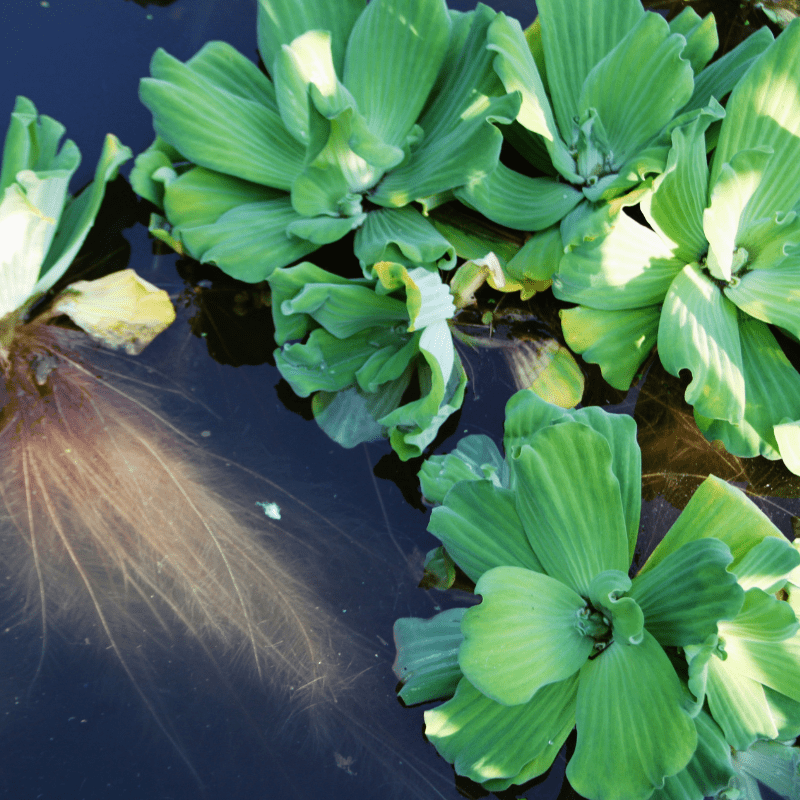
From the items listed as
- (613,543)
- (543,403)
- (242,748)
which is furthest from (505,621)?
(242,748)

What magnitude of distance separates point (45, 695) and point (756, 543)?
4.10 feet

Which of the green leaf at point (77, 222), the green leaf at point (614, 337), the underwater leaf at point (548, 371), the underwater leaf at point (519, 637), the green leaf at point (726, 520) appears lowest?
the underwater leaf at point (519, 637)

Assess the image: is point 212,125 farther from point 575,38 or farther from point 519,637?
point 519,637

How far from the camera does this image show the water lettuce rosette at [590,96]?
1344mm

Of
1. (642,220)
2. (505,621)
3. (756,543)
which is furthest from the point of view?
(642,220)

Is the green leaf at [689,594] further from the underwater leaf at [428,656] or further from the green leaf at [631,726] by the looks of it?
the underwater leaf at [428,656]

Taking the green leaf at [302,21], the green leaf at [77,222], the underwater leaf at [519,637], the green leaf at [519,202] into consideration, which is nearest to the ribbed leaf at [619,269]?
the green leaf at [519,202]

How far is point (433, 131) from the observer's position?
1.48m

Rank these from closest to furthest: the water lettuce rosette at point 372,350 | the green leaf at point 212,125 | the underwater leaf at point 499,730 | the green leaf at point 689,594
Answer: the green leaf at point 689,594
the underwater leaf at point 499,730
the water lettuce rosette at point 372,350
the green leaf at point 212,125

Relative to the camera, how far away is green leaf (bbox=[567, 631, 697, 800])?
1014 millimetres

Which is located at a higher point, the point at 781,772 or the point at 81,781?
the point at 781,772

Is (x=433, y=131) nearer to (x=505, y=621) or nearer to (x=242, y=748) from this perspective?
(x=505, y=621)

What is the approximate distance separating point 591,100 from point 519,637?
41.0 inches

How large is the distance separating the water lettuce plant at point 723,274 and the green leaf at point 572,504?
279mm
